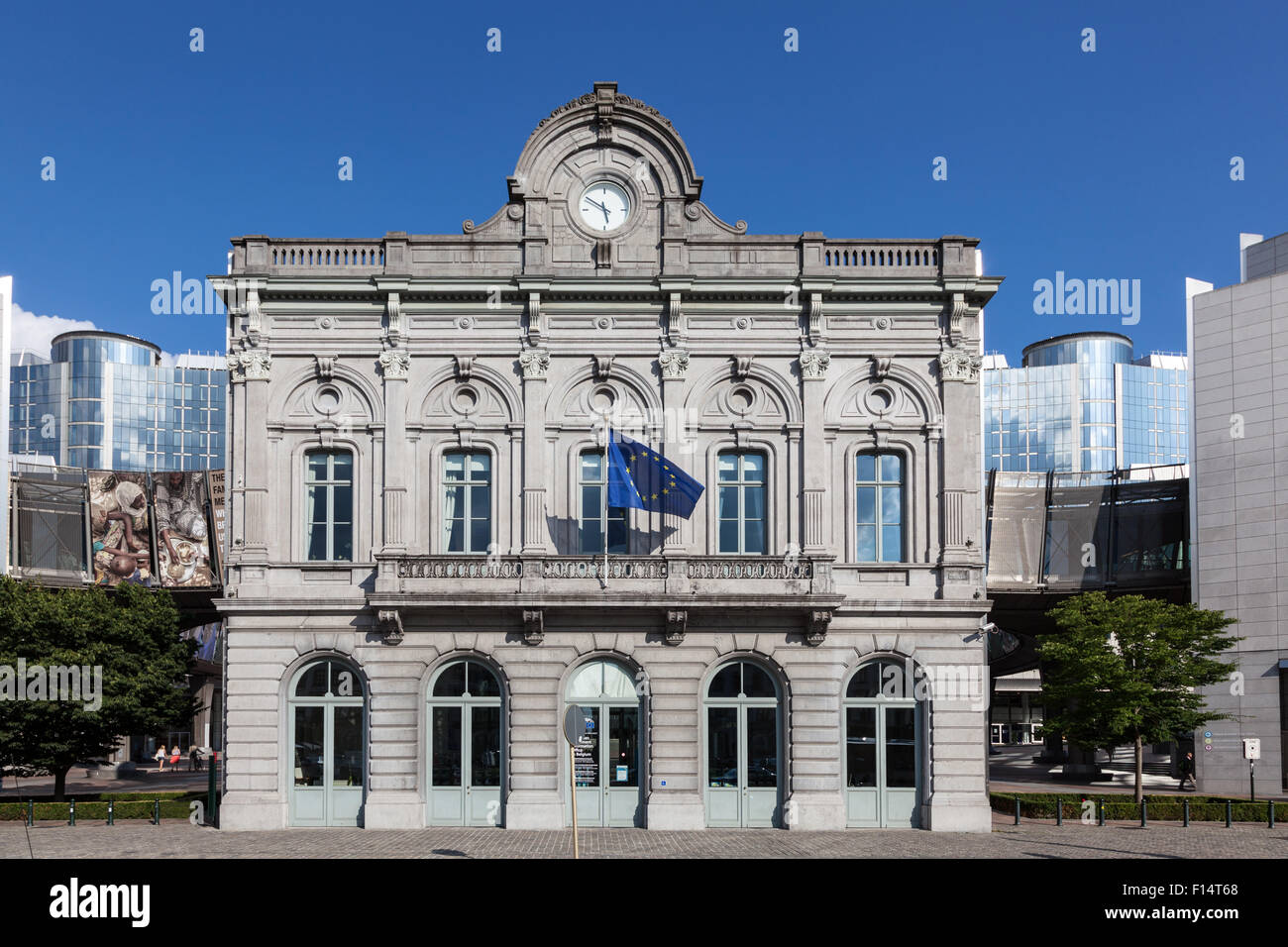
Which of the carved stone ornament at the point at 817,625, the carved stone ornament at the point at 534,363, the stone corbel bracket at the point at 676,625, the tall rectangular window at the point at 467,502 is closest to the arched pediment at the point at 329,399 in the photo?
the tall rectangular window at the point at 467,502

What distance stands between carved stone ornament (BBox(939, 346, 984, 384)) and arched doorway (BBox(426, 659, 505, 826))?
1406cm

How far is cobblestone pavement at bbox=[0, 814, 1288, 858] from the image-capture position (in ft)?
81.7

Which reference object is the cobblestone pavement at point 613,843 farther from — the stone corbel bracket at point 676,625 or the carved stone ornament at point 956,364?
the carved stone ornament at point 956,364

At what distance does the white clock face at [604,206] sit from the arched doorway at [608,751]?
1162 cm

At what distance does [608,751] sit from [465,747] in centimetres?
360

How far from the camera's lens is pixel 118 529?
52.8m

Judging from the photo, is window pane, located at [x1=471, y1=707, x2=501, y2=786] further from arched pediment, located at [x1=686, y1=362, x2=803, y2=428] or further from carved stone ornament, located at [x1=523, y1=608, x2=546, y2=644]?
arched pediment, located at [x1=686, y1=362, x2=803, y2=428]

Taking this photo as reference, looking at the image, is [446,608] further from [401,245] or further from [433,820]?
[401,245]

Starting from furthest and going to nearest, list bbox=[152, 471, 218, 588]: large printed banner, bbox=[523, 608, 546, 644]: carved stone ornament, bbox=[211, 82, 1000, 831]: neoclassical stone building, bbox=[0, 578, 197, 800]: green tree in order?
bbox=[152, 471, 218, 588]: large printed banner
bbox=[0, 578, 197, 800]: green tree
bbox=[211, 82, 1000, 831]: neoclassical stone building
bbox=[523, 608, 546, 644]: carved stone ornament

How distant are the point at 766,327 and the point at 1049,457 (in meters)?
136

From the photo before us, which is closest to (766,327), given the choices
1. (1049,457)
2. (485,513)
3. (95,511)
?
(485,513)

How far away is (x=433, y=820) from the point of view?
29.5m

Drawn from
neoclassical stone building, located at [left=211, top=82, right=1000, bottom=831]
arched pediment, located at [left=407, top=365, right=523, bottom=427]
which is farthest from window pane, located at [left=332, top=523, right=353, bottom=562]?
arched pediment, located at [left=407, top=365, right=523, bottom=427]
